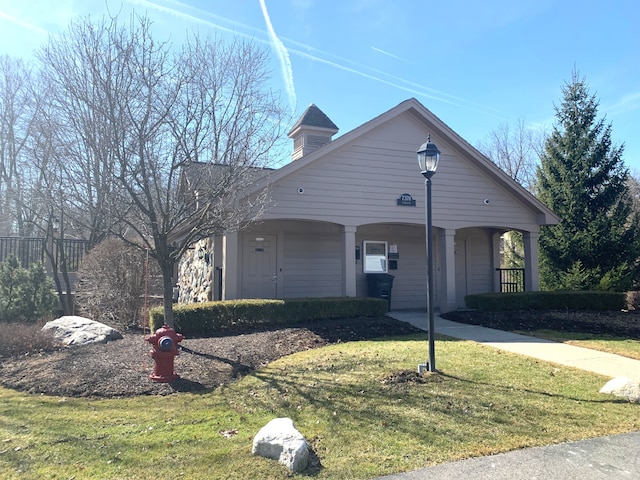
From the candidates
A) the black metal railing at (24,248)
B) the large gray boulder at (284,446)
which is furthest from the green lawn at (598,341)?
the black metal railing at (24,248)

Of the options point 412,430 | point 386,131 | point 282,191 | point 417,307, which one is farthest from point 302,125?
point 412,430

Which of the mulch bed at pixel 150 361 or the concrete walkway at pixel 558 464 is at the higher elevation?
the mulch bed at pixel 150 361

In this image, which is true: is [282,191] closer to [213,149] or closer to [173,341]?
[213,149]

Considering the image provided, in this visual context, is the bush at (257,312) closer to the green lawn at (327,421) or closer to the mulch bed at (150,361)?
the mulch bed at (150,361)

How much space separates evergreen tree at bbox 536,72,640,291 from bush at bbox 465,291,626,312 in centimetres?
274

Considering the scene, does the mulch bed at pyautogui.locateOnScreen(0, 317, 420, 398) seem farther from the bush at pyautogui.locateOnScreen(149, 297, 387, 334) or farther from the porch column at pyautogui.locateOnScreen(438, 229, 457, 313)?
the porch column at pyautogui.locateOnScreen(438, 229, 457, 313)

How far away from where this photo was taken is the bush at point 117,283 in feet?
37.5

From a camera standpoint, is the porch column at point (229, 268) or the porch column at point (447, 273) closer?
the porch column at point (229, 268)

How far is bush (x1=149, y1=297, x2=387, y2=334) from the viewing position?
31.8ft

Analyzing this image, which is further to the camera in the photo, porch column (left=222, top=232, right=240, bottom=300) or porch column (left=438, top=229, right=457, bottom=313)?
porch column (left=438, top=229, right=457, bottom=313)

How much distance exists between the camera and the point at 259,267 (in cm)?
1312

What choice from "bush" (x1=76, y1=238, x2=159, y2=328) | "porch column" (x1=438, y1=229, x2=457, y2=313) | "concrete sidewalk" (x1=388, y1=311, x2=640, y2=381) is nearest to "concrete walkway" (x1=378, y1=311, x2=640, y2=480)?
"concrete sidewalk" (x1=388, y1=311, x2=640, y2=381)

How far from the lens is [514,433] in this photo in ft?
14.6

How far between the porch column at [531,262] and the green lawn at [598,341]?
413 centimetres
